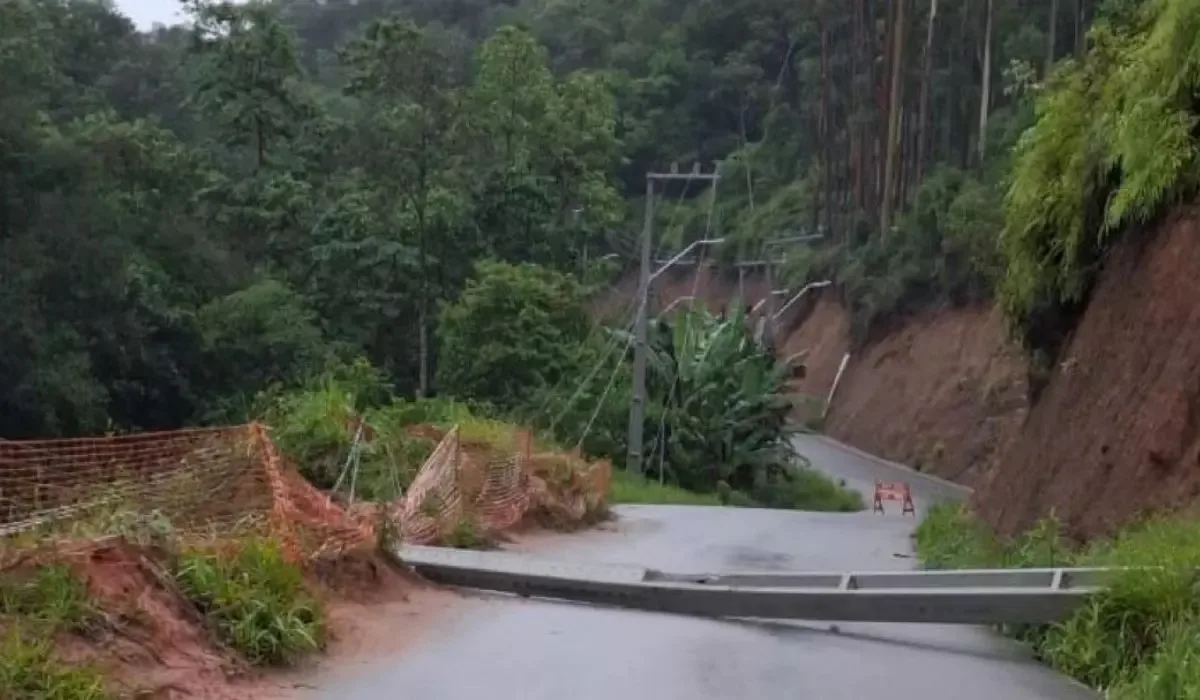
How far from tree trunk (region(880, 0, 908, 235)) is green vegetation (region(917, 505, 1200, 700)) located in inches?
1856

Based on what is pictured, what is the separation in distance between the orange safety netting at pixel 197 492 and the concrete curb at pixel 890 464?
28.4 m

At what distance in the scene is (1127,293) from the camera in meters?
14.3

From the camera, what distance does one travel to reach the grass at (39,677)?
7.57 metres

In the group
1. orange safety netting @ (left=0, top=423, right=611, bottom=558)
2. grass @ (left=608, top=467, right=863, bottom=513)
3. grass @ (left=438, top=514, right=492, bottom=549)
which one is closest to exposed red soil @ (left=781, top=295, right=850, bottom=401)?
grass @ (left=608, top=467, right=863, bottom=513)

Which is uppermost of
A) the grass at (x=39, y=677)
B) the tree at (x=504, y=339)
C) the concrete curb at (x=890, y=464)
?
the grass at (x=39, y=677)

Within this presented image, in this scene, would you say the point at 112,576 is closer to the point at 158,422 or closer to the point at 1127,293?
the point at 1127,293

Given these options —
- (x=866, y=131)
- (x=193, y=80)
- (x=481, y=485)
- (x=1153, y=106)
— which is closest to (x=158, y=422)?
(x=193, y=80)

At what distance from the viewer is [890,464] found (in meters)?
53.4

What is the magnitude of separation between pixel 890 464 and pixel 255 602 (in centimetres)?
4522

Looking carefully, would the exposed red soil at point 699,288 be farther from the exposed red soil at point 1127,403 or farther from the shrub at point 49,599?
the shrub at point 49,599

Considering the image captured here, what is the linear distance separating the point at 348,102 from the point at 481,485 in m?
39.4

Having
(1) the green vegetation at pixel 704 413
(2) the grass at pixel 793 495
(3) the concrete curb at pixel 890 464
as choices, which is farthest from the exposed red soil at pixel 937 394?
(1) the green vegetation at pixel 704 413

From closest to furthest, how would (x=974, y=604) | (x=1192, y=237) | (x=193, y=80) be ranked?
(x=974, y=604), (x=1192, y=237), (x=193, y=80)

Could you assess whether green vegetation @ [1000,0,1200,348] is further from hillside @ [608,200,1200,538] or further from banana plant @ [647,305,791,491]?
banana plant @ [647,305,791,491]
